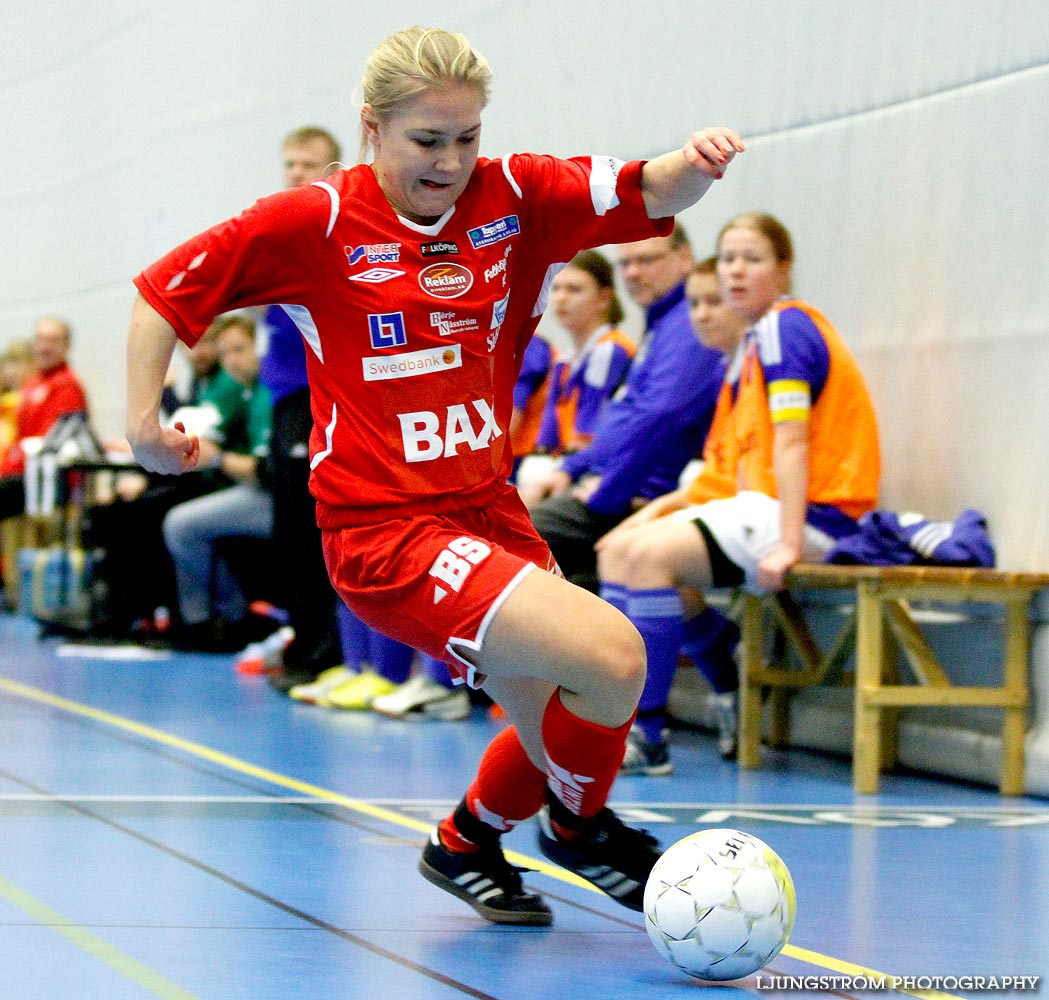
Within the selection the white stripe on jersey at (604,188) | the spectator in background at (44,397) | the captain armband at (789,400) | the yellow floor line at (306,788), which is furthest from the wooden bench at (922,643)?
the spectator in background at (44,397)

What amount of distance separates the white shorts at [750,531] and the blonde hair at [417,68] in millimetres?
2550

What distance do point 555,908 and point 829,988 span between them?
85cm

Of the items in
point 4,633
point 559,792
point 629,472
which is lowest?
point 4,633

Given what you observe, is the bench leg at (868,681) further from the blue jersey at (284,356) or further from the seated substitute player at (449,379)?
the blue jersey at (284,356)

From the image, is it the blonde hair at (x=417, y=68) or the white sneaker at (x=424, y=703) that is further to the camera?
the white sneaker at (x=424, y=703)

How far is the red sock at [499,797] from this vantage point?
11.2ft

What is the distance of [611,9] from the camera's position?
7688 mm

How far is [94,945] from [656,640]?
8.97 feet

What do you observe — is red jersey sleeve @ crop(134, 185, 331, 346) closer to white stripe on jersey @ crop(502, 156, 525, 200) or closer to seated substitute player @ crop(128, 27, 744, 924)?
seated substitute player @ crop(128, 27, 744, 924)

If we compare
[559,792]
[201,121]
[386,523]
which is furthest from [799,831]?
[201,121]

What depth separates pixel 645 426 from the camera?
6.18 m

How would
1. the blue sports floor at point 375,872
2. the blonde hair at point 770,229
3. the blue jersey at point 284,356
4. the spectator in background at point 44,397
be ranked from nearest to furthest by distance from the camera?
1. the blue sports floor at point 375,872
2. the blonde hair at point 770,229
3. the blue jersey at point 284,356
4. the spectator in background at point 44,397

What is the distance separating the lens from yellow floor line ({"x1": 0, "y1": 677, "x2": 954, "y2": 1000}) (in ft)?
9.87

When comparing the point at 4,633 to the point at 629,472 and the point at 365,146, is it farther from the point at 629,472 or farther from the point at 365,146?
the point at 365,146
